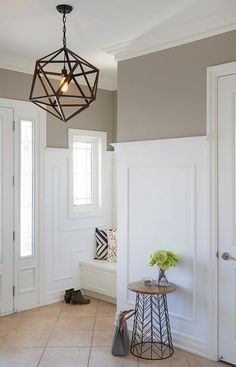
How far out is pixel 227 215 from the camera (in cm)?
329

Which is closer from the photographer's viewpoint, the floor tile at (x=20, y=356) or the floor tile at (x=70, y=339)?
the floor tile at (x=20, y=356)

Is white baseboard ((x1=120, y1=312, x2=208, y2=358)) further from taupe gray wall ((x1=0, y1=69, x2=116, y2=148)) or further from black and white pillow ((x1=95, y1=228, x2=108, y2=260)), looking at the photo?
taupe gray wall ((x1=0, y1=69, x2=116, y2=148))

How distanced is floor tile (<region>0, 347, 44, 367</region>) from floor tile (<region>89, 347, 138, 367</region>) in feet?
1.49

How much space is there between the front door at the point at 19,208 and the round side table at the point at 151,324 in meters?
1.48

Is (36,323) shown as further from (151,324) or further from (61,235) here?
(151,324)

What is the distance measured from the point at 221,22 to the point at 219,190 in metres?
1.31

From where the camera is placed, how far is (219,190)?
334 cm

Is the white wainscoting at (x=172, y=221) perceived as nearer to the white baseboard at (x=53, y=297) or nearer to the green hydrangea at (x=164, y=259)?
the green hydrangea at (x=164, y=259)

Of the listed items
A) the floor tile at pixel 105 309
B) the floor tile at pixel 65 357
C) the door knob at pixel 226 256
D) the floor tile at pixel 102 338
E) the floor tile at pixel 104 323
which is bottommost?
the floor tile at pixel 65 357

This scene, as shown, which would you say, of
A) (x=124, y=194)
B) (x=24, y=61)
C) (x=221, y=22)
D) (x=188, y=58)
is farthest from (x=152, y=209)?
(x=24, y=61)

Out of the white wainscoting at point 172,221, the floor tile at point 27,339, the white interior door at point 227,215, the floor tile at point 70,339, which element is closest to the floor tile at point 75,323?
the floor tile at point 70,339

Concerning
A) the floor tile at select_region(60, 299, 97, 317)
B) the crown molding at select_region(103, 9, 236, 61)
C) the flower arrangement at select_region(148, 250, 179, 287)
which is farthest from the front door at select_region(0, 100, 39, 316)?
the flower arrangement at select_region(148, 250, 179, 287)

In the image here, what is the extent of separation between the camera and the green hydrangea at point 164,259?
3.48 metres

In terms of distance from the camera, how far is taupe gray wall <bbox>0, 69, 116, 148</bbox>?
452 cm
